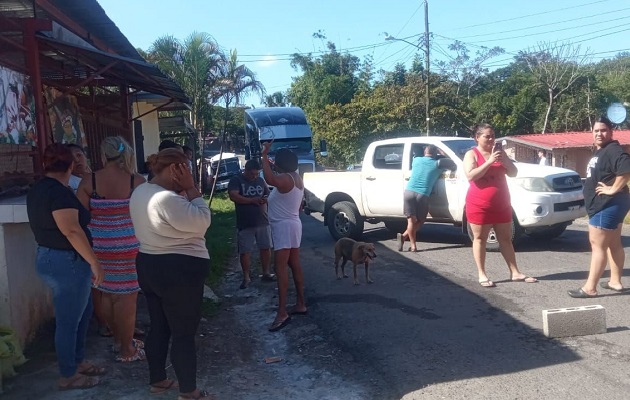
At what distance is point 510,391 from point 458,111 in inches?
1219

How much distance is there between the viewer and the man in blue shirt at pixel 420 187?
402 inches

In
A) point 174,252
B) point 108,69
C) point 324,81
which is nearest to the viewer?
point 174,252

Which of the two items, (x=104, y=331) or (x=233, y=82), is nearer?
(x=104, y=331)

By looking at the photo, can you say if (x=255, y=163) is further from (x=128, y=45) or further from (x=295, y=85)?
(x=295, y=85)

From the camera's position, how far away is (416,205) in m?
10.2

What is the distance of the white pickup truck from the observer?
962cm

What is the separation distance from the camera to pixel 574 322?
5.40 m

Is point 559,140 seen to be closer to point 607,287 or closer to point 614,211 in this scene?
point 607,287

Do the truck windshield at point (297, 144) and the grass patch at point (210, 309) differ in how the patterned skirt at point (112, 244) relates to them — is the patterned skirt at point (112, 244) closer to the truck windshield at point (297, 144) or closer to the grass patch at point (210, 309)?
the grass patch at point (210, 309)

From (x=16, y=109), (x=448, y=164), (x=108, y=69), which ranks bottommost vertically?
(x=448, y=164)

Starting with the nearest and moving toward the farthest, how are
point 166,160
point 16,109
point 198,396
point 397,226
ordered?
point 166,160 < point 198,396 < point 16,109 < point 397,226

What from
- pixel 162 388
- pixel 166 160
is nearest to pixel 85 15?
pixel 166 160

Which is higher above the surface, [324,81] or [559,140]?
[324,81]

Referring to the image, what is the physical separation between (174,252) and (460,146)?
762cm
